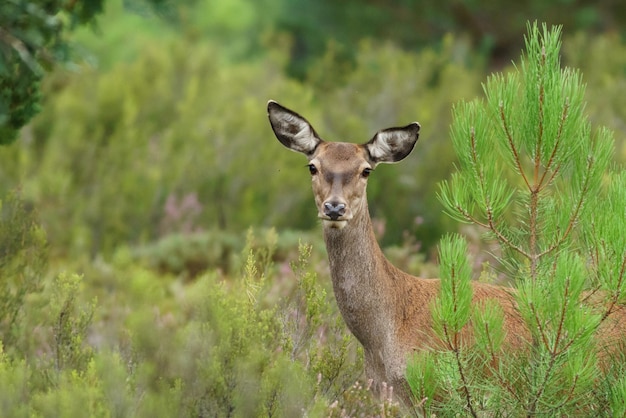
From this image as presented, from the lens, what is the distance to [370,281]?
5992 millimetres

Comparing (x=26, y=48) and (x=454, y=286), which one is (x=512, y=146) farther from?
(x=26, y=48)

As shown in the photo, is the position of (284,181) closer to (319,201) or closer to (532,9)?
(319,201)

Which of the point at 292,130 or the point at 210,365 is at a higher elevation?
the point at 292,130

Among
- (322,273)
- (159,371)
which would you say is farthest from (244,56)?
(159,371)

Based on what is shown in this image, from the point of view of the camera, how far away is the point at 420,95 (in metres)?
16.8

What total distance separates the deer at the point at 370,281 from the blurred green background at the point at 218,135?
3.53 metres

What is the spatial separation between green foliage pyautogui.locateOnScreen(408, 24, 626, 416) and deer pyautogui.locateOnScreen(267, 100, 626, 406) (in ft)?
2.14

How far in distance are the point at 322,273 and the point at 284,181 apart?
486cm

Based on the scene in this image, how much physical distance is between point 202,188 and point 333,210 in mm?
7809

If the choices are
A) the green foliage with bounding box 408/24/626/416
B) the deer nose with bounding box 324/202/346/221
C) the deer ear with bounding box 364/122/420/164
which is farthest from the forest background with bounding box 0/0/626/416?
the green foliage with bounding box 408/24/626/416


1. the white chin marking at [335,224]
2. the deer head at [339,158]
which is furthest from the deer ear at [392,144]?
the white chin marking at [335,224]

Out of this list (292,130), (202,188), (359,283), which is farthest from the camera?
(202,188)

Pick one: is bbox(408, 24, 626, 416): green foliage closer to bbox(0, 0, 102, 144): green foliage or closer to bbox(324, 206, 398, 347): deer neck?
bbox(324, 206, 398, 347): deer neck

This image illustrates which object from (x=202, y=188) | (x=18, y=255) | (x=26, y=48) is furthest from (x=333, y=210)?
(x=202, y=188)
